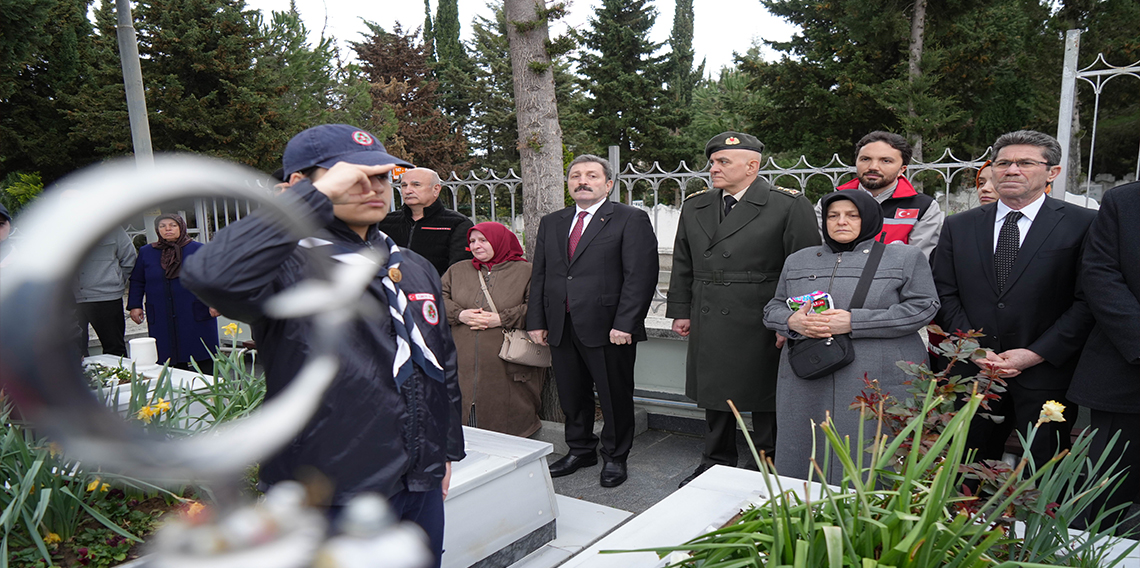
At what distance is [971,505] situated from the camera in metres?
1.94

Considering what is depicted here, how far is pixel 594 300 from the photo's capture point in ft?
12.9

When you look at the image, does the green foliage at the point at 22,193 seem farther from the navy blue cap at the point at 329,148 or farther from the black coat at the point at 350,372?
the navy blue cap at the point at 329,148

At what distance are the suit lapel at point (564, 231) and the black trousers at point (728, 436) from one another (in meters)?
1.23

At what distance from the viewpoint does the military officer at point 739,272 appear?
3.64m

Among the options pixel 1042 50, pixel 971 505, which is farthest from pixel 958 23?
pixel 971 505

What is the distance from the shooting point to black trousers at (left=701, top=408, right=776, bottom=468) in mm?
3785

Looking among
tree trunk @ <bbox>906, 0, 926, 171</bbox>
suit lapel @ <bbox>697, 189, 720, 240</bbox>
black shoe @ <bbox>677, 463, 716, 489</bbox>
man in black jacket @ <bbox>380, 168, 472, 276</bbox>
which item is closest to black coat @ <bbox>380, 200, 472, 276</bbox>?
man in black jacket @ <bbox>380, 168, 472, 276</bbox>

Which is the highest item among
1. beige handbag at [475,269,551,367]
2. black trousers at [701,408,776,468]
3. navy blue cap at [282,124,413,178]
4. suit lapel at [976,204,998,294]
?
navy blue cap at [282,124,413,178]

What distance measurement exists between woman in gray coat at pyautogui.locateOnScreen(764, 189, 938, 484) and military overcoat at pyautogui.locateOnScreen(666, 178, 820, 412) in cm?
35

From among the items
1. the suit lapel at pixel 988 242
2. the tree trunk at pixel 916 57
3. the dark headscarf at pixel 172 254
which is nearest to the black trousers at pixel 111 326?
the dark headscarf at pixel 172 254

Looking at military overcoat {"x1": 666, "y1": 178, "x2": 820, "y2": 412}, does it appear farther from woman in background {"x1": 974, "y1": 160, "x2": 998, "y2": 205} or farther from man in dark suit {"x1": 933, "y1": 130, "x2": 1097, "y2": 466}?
woman in background {"x1": 974, "y1": 160, "x2": 998, "y2": 205}

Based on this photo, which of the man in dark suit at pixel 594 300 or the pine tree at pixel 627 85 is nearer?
the man in dark suit at pixel 594 300

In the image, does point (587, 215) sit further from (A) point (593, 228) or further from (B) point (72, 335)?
(B) point (72, 335)

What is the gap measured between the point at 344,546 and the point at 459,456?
1522mm
